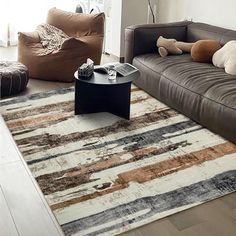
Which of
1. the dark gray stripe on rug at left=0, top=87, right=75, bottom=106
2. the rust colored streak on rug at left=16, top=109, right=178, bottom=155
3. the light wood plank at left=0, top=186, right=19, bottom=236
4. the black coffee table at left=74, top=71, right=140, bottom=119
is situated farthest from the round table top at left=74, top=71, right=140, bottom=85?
the light wood plank at left=0, top=186, right=19, bottom=236

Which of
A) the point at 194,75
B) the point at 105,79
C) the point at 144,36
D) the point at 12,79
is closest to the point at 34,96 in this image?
the point at 12,79

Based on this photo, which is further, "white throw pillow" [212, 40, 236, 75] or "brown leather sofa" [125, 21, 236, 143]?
"white throw pillow" [212, 40, 236, 75]

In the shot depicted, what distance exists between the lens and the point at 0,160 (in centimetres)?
243

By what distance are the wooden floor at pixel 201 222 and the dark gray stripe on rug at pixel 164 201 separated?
59mm

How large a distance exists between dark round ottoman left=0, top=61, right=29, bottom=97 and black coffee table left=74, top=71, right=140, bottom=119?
76 cm

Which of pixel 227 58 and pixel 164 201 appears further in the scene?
pixel 227 58

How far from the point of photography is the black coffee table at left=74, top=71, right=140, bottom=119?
2.92 meters

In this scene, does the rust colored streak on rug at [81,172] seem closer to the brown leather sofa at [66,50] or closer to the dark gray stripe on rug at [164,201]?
the dark gray stripe on rug at [164,201]

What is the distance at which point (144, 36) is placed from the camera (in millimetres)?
3641

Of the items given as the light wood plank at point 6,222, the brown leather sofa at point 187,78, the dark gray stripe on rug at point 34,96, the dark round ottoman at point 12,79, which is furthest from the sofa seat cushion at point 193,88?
the light wood plank at point 6,222

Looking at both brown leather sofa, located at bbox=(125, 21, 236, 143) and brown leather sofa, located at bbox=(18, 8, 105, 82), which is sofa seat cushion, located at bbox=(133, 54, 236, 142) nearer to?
brown leather sofa, located at bbox=(125, 21, 236, 143)

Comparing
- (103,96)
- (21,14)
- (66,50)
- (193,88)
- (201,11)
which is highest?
(201,11)

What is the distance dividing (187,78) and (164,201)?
4.23ft

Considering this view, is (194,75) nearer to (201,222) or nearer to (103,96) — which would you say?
(103,96)
